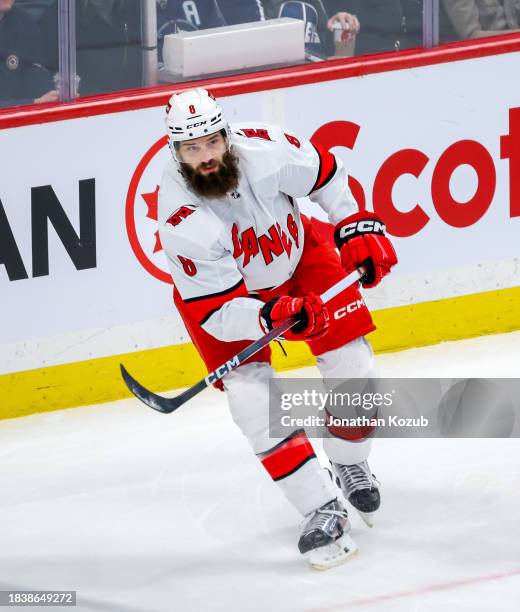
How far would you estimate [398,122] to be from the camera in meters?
5.01

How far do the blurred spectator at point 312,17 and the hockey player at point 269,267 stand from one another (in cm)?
117

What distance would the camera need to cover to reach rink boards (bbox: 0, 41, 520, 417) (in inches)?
180

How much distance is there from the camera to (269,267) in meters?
3.74

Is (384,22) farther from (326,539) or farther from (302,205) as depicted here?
(326,539)

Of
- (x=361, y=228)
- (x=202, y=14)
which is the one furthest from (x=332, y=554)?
(x=202, y=14)

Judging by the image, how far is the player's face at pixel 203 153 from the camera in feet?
11.5

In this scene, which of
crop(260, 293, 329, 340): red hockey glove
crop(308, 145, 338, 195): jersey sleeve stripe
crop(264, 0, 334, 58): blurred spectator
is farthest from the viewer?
crop(264, 0, 334, 58): blurred spectator

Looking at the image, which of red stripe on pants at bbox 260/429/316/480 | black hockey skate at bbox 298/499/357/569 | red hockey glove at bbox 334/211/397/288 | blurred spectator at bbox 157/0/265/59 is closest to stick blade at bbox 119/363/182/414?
red stripe on pants at bbox 260/429/316/480

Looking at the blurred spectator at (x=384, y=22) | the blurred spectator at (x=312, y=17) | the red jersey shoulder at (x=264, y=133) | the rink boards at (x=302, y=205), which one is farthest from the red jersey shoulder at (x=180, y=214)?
the blurred spectator at (x=384, y=22)

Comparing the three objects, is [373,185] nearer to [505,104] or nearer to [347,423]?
[505,104]

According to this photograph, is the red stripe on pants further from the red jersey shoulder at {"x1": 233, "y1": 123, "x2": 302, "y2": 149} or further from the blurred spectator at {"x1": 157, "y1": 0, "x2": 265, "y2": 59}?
the blurred spectator at {"x1": 157, "y1": 0, "x2": 265, "y2": 59}

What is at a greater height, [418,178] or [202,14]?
[202,14]

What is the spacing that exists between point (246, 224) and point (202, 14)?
1321mm

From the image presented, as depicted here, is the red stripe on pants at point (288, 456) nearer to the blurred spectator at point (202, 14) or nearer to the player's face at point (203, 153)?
the player's face at point (203, 153)
